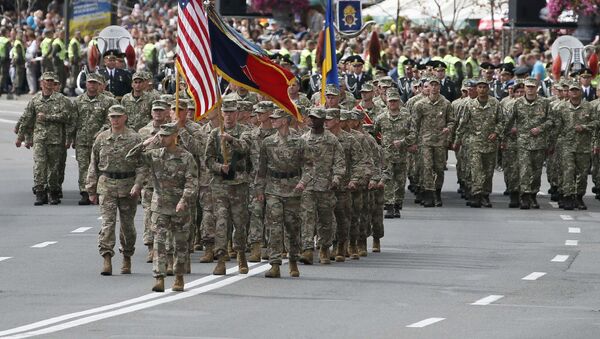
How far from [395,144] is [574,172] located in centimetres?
393

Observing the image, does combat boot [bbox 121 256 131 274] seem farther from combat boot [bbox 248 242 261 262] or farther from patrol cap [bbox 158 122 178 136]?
patrol cap [bbox 158 122 178 136]

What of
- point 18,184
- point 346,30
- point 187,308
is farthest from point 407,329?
point 18,184

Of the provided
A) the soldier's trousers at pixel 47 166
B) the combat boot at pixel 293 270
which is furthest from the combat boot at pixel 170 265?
the soldier's trousers at pixel 47 166

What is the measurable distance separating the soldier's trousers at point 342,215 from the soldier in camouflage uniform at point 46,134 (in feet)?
25.2

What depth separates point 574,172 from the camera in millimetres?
31469

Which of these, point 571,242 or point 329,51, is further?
point 329,51

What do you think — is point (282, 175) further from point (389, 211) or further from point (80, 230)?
point (389, 211)

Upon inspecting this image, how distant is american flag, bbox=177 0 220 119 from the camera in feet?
69.5

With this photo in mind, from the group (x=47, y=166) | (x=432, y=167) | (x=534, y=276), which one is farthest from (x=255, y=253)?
(x=432, y=167)

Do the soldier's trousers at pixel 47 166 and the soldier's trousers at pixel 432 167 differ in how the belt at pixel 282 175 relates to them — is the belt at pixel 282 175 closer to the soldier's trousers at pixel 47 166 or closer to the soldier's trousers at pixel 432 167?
the soldier's trousers at pixel 47 166

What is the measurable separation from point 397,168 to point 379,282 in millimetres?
8533

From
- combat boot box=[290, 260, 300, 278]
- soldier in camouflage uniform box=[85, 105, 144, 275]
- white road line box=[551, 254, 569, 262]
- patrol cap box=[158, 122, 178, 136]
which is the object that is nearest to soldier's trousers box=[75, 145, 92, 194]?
soldier in camouflage uniform box=[85, 105, 144, 275]

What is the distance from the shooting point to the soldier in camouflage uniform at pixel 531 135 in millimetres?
31250

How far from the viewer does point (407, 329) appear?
55.9ft
